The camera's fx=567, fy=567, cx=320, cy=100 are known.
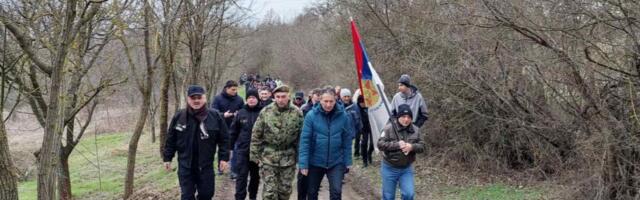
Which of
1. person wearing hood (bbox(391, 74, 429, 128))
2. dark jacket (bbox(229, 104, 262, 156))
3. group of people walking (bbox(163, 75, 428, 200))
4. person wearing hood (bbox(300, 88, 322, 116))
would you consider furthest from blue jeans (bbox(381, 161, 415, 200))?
person wearing hood (bbox(391, 74, 429, 128))

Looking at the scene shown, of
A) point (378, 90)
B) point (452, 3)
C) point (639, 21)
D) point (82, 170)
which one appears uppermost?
point (452, 3)

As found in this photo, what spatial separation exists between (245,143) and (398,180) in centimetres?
220

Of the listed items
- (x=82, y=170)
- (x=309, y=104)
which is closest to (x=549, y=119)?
(x=309, y=104)

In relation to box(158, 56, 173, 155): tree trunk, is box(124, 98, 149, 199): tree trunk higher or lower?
lower

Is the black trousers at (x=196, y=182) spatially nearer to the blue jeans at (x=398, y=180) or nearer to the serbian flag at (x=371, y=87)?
the blue jeans at (x=398, y=180)

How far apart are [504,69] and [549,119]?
45.4 inches

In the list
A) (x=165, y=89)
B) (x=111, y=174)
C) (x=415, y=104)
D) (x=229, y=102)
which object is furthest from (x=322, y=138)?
(x=111, y=174)

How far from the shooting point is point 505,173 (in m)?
11.0

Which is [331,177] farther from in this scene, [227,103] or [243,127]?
[227,103]

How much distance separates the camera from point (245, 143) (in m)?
7.73

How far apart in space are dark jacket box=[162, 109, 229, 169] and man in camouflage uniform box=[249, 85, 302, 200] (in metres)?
0.51

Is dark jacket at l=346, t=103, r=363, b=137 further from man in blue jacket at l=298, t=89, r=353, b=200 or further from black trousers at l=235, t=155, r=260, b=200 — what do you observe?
man in blue jacket at l=298, t=89, r=353, b=200

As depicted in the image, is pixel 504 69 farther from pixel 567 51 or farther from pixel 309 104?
pixel 309 104

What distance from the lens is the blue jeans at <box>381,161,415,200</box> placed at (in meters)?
6.62
